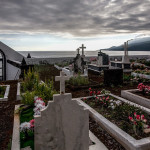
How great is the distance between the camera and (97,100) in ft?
19.3

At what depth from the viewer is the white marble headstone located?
274 cm

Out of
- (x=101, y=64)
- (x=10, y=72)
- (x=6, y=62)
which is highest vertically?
(x=6, y=62)

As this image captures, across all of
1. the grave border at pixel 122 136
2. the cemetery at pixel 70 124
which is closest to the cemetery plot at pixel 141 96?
the cemetery at pixel 70 124

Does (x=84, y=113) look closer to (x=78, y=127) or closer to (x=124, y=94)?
(x=78, y=127)

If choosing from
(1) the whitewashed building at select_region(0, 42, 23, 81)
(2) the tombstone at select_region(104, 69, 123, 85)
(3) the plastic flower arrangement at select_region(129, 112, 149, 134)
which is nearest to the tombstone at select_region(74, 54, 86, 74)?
(2) the tombstone at select_region(104, 69, 123, 85)

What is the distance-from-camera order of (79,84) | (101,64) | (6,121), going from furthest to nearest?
(101,64) → (79,84) → (6,121)

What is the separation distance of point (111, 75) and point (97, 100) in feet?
11.7

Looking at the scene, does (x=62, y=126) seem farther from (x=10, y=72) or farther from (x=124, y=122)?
(x=10, y=72)

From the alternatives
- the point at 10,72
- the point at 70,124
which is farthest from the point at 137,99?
the point at 10,72

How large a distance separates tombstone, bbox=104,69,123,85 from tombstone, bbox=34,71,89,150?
248 inches

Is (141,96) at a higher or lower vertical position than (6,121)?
higher

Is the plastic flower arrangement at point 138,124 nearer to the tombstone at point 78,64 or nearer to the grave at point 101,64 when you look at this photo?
the tombstone at point 78,64

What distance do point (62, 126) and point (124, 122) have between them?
1.94 meters

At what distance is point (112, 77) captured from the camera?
913 cm
